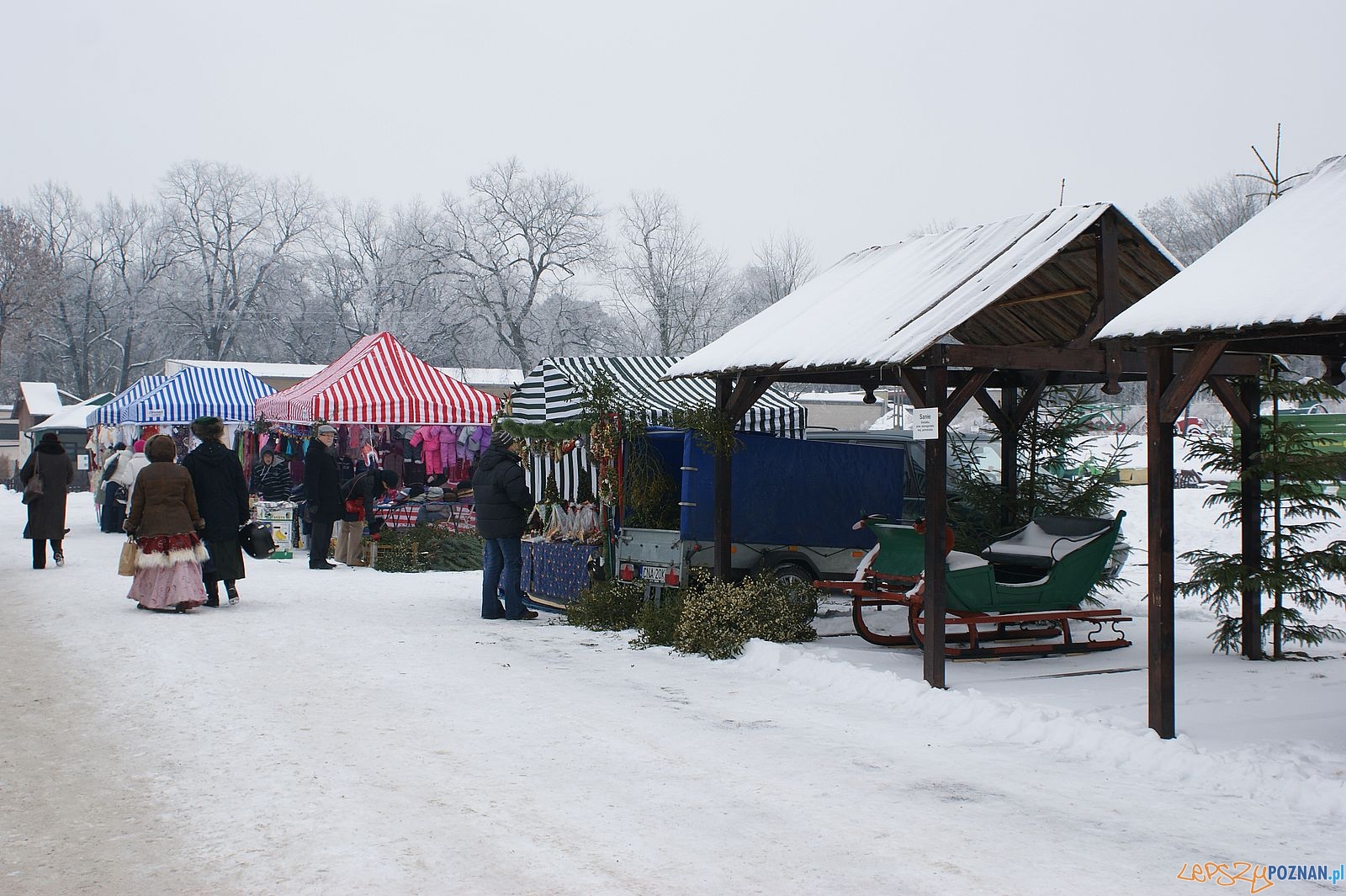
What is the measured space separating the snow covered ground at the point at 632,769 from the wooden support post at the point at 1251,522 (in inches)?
17.4

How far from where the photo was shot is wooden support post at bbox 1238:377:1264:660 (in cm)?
984

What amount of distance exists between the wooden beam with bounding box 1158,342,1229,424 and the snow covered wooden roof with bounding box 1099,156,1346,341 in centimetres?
27

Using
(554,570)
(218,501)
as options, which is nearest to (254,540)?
(218,501)

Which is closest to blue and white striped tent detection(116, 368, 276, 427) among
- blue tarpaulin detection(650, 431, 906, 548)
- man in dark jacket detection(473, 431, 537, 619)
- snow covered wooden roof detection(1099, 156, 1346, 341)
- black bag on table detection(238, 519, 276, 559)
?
black bag on table detection(238, 519, 276, 559)

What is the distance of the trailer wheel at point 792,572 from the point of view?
1239 centimetres

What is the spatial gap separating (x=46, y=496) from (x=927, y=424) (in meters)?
12.8

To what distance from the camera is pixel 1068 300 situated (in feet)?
39.0

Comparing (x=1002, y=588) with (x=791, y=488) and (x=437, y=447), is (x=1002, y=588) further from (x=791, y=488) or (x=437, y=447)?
(x=437, y=447)

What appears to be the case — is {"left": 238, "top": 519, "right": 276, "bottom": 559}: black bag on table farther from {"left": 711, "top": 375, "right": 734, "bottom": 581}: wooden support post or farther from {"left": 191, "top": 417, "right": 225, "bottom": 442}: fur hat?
{"left": 711, "top": 375, "right": 734, "bottom": 581}: wooden support post

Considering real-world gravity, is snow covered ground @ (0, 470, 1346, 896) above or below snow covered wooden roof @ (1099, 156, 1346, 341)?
below

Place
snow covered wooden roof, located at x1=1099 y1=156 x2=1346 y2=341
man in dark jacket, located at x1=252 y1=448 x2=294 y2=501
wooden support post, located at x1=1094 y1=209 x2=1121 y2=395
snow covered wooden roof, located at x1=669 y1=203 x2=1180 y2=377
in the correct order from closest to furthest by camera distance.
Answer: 1. snow covered wooden roof, located at x1=1099 y1=156 x2=1346 y2=341
2. snow covered wooden roof, located at x1=669 y1=203 x2=1180 y2=377
3. wooden support post, located at x1=1094 y1=209 x2=1121 y2=395
4. man in dark jacket, located at x1=252 y1=448 x2=294 y2=501

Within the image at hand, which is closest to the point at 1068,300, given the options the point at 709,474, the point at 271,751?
the point at 709,474

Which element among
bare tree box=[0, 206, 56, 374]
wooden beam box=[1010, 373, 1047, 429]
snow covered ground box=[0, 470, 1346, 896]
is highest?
bare tree box=[0, 206, 56, 374]

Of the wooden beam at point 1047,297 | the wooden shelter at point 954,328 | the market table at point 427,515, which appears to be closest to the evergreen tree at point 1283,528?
the wooden shelter at point 954,328
